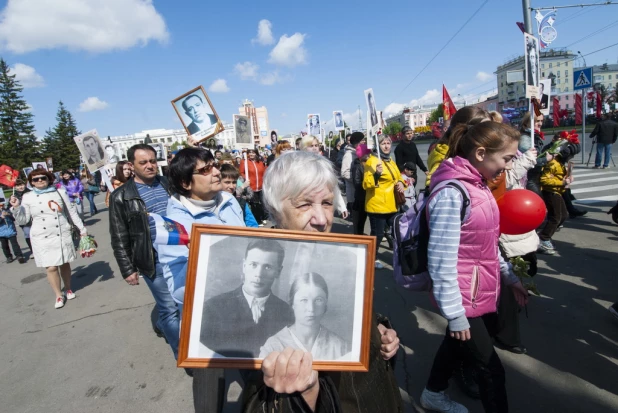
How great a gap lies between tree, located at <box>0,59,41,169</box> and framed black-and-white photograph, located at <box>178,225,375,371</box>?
191 ft

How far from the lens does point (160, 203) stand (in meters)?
3.61

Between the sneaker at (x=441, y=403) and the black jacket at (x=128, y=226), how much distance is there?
2.66 m

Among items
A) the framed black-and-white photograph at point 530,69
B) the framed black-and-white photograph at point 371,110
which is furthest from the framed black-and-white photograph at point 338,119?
the framed black-and-white photograph at point 530,69

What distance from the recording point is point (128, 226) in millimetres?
3459

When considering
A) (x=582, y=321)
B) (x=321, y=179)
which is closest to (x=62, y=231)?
(x=321, y=179)

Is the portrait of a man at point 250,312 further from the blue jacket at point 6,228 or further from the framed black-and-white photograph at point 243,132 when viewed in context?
the blue jacket at point 6,228

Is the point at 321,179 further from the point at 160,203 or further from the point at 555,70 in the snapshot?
the point at 555,70

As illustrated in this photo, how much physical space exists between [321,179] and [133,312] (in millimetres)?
4562

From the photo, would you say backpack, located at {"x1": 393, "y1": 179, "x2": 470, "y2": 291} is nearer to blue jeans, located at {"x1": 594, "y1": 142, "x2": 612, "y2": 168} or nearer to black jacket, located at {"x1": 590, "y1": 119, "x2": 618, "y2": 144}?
black jacket, located at {"x1": 590, "y1": 119, "x2": 618, "y2": 144}

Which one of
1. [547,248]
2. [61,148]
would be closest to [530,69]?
[547,248]

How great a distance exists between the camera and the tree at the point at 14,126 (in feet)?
153

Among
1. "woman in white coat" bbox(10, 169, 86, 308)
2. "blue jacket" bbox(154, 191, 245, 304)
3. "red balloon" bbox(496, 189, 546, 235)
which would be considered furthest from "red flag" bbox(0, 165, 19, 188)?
"red balloon" bbox(496, 189, 546, 235)

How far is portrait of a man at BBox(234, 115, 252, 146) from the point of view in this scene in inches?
297

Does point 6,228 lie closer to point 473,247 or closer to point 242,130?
point 242,130
